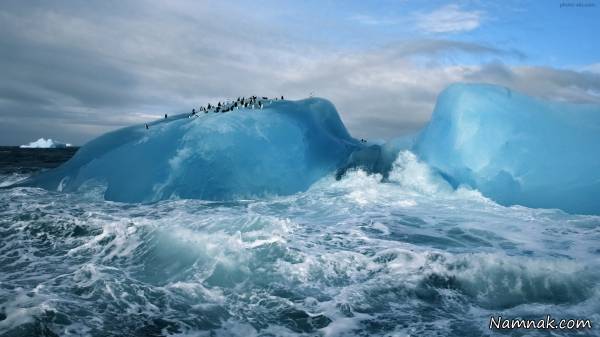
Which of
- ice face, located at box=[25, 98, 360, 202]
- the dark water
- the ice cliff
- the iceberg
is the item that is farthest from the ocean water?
the iceberg

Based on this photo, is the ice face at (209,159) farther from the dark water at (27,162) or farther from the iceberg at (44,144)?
the iceberg at (44,144)

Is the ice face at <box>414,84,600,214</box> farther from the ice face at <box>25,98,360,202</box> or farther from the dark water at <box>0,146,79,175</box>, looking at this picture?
the dark water at <box>0,146,79,175</box>

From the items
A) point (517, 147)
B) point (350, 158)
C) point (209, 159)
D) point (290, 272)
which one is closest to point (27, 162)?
point (209, 159)

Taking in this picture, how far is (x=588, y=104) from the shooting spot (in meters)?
13.1

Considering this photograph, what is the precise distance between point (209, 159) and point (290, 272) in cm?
810

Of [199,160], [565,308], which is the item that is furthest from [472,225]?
[199,160]

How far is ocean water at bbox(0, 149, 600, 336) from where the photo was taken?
4852mm

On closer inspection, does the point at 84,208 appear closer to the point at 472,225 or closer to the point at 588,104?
the point at 472,225

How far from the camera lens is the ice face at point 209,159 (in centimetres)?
1334

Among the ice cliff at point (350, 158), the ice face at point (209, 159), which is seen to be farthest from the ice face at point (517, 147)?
the ice face at point (209, 159)

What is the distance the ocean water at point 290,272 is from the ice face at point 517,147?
1259 millimetres

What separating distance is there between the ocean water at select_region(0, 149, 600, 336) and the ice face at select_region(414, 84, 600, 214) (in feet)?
4.13

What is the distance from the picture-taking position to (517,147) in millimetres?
12719

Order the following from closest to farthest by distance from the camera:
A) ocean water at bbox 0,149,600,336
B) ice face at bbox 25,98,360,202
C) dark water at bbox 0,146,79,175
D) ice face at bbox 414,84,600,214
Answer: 1. ocean water at bbox 0,149,600,336
2. ice face at bbox 414,84,600,214
3. ice face at bbox 25,98,360,202
4. dark water at bbox 0,146,79,175
